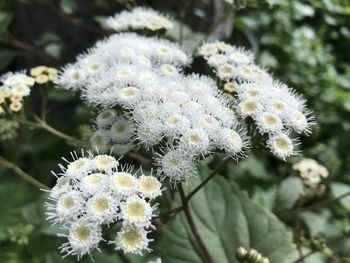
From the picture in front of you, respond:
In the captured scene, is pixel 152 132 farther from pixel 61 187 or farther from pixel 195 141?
pixel 61 187

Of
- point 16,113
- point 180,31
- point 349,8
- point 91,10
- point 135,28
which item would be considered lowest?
point 16,113

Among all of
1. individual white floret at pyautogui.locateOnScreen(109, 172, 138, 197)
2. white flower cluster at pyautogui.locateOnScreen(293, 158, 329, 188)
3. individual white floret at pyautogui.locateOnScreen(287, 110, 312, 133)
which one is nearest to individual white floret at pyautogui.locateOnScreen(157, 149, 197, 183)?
individual white floret at pyautogui.locateOnScreen(109, 172, 138, 197)

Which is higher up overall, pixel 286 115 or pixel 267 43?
pixel 267 43

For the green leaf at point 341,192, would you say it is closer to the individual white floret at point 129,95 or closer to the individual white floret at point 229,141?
the individual white floret at point 229,141

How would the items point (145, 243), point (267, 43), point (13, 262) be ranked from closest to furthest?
point (145, 243), point (13, 262), point (267, 43)

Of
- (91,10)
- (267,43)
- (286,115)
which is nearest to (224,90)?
(286,115)

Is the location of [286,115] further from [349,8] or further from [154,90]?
[349,8]

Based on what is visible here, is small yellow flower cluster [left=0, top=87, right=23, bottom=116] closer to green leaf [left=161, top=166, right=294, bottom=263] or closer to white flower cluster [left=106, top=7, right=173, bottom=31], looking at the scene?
white flower cluster [left=106, top=7, right=173, bottom=31]
